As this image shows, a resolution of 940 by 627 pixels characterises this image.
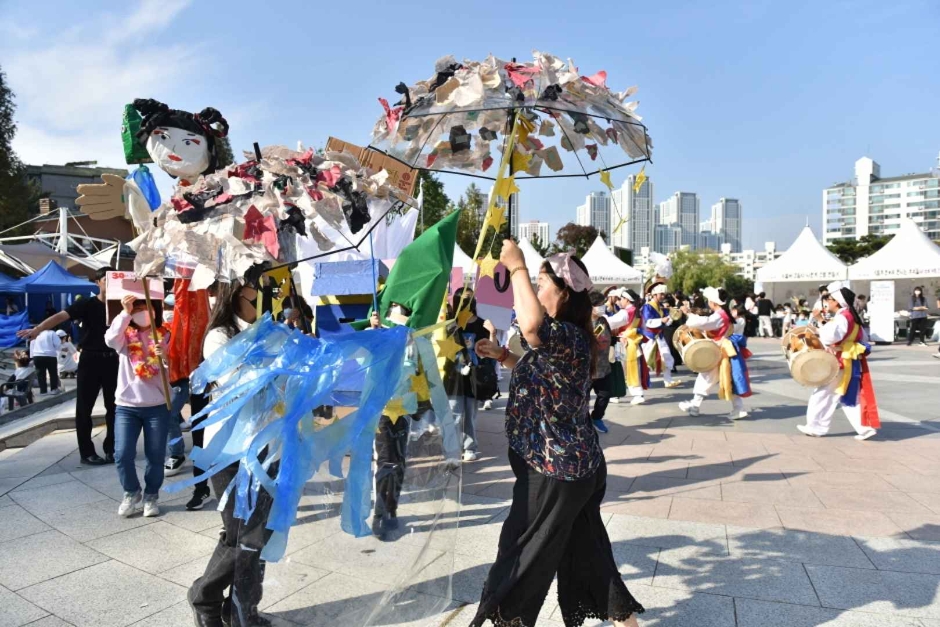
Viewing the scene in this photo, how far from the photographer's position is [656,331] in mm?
10914

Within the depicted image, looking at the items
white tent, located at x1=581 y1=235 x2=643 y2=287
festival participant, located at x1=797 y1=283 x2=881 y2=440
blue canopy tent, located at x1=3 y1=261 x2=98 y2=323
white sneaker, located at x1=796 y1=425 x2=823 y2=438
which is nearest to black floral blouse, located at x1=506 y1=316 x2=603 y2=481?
festival participant, located at x1=797 y1=283 x2=881 y2=440

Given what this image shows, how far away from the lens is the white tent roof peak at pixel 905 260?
19562 mm

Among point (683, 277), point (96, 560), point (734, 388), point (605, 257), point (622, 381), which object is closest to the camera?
point (96, 560)

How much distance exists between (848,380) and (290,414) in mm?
6828

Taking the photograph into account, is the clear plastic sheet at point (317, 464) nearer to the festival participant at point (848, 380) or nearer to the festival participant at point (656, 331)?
the festival participant at point (848, 380)

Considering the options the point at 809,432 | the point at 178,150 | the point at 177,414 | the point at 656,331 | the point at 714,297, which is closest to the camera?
the point at 178,150

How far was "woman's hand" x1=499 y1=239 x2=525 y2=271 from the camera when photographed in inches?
101

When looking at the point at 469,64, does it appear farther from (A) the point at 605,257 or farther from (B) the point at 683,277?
(B) the point at 683,277

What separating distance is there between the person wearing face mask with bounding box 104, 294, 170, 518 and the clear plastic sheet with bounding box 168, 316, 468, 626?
7.24 feet

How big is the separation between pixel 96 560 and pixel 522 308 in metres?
3.14

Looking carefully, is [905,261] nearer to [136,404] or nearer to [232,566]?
[136,404]

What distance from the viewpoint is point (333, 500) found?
248cm

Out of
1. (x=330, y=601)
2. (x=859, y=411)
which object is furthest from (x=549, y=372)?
(x=859, y=411)

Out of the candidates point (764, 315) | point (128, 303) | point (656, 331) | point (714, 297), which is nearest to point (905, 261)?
point (764, 315)
